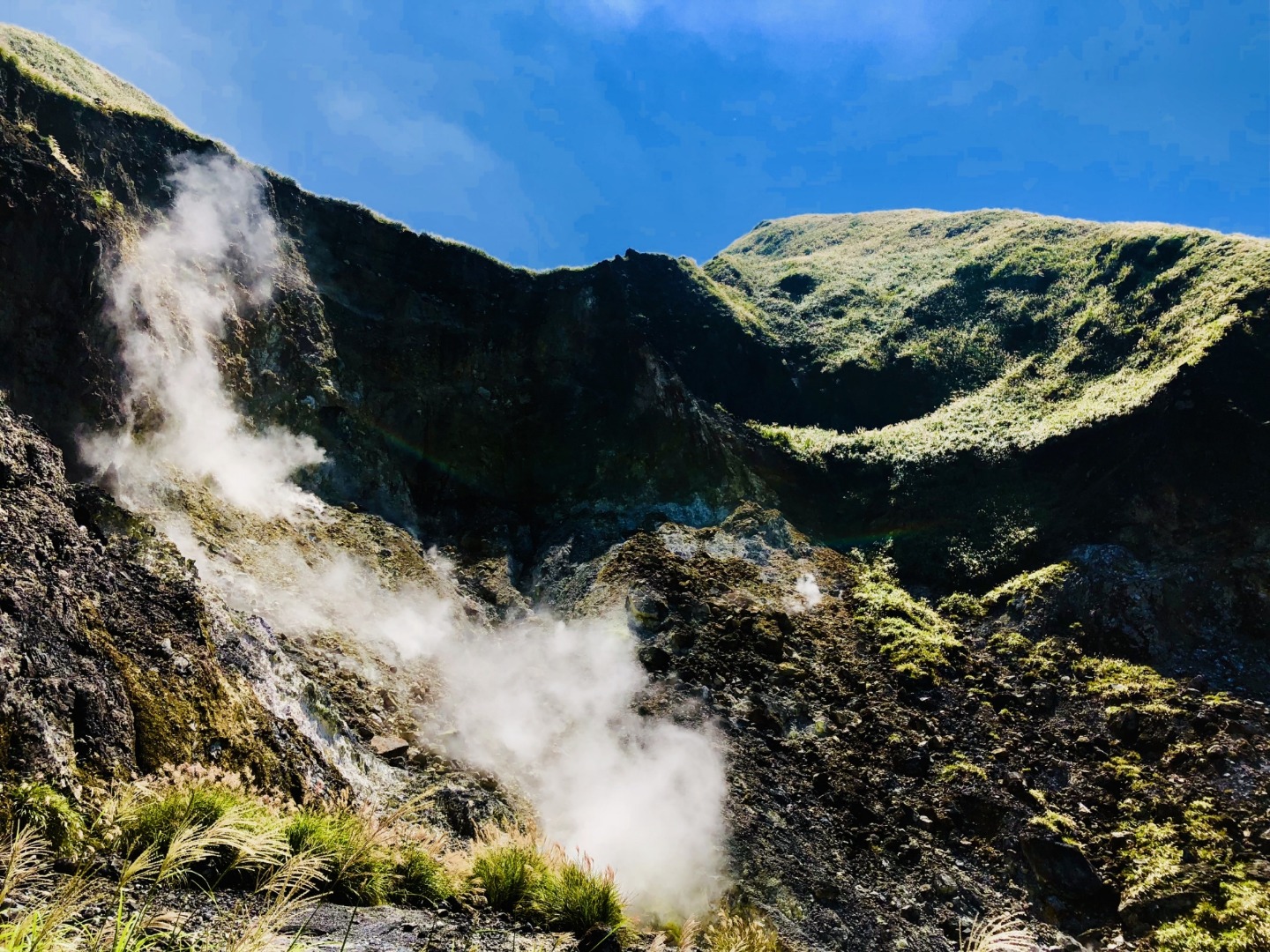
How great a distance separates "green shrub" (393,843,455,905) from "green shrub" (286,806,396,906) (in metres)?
0.13

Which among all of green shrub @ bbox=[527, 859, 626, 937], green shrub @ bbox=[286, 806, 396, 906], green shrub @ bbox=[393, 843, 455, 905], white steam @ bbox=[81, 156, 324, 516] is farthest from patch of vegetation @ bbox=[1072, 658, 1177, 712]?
white steam @ bbox=[81, 156, 324, 516]

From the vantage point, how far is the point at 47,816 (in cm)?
555

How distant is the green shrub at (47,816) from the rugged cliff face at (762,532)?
83 centimetres

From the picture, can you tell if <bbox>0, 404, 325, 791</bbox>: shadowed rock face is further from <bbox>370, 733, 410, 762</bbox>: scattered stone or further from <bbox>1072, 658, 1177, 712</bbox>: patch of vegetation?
<bbox>1072, 658, 1177, 712</bbox>: patch of vegetation

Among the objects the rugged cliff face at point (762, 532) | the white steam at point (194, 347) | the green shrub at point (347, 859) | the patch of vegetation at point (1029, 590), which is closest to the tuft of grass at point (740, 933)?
the rugged cliff face at point (762, 532)

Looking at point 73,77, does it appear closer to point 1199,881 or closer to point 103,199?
point 103,199

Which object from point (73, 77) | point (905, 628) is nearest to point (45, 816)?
point (905, 628)

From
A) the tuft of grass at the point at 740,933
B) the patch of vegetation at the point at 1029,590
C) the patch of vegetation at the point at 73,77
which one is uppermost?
the patch of vegetation at the point at 73,77

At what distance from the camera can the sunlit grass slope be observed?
23.4 meters

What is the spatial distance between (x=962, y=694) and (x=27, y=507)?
61.9ft

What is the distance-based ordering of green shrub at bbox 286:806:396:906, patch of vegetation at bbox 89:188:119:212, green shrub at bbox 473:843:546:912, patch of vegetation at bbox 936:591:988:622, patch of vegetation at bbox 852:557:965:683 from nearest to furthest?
green shrub at bbox 286:806:396:906
green shrub at bbox 473:843:546:912
patch of vegetation at bbox 89:188:119:212
patch of vegetation at bbox 852:557:965:683
patch of vegetation at bbox 936:591:988:622

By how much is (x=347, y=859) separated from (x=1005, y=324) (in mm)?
32887

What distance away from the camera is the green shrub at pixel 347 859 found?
551 centimetres

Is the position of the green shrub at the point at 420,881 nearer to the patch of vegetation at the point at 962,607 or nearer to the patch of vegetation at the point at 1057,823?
the patch of vegetation at the point at 1057,823
